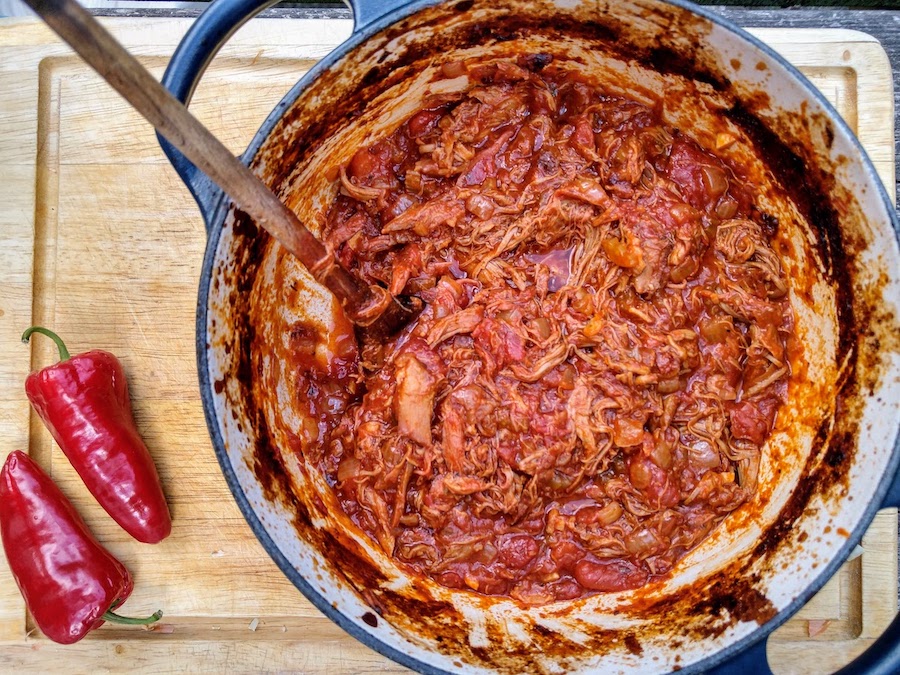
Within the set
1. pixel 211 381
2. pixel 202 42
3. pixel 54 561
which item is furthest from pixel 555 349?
pixel 54 561

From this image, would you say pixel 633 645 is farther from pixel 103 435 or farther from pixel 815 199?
pixel 103 435

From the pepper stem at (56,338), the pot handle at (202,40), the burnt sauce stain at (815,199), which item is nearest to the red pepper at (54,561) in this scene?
the pepper stem at (56,338)

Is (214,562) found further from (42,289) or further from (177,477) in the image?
(42,289)

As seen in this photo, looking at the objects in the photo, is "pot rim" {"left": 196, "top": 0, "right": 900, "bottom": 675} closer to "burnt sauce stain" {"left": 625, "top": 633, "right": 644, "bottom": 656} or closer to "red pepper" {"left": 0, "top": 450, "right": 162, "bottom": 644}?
"burnt sauce stain" {"left": 625, "top": 633, "right": 644, "bottom": 656}

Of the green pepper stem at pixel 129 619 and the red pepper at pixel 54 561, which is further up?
the red pepper at pixel 54 561

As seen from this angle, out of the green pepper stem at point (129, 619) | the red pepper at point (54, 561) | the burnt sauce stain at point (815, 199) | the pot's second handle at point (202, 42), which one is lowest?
the green pepper stem at point (129, 619)

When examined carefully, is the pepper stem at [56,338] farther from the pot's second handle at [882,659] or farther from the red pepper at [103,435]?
the pot's second handle at [882,659]
